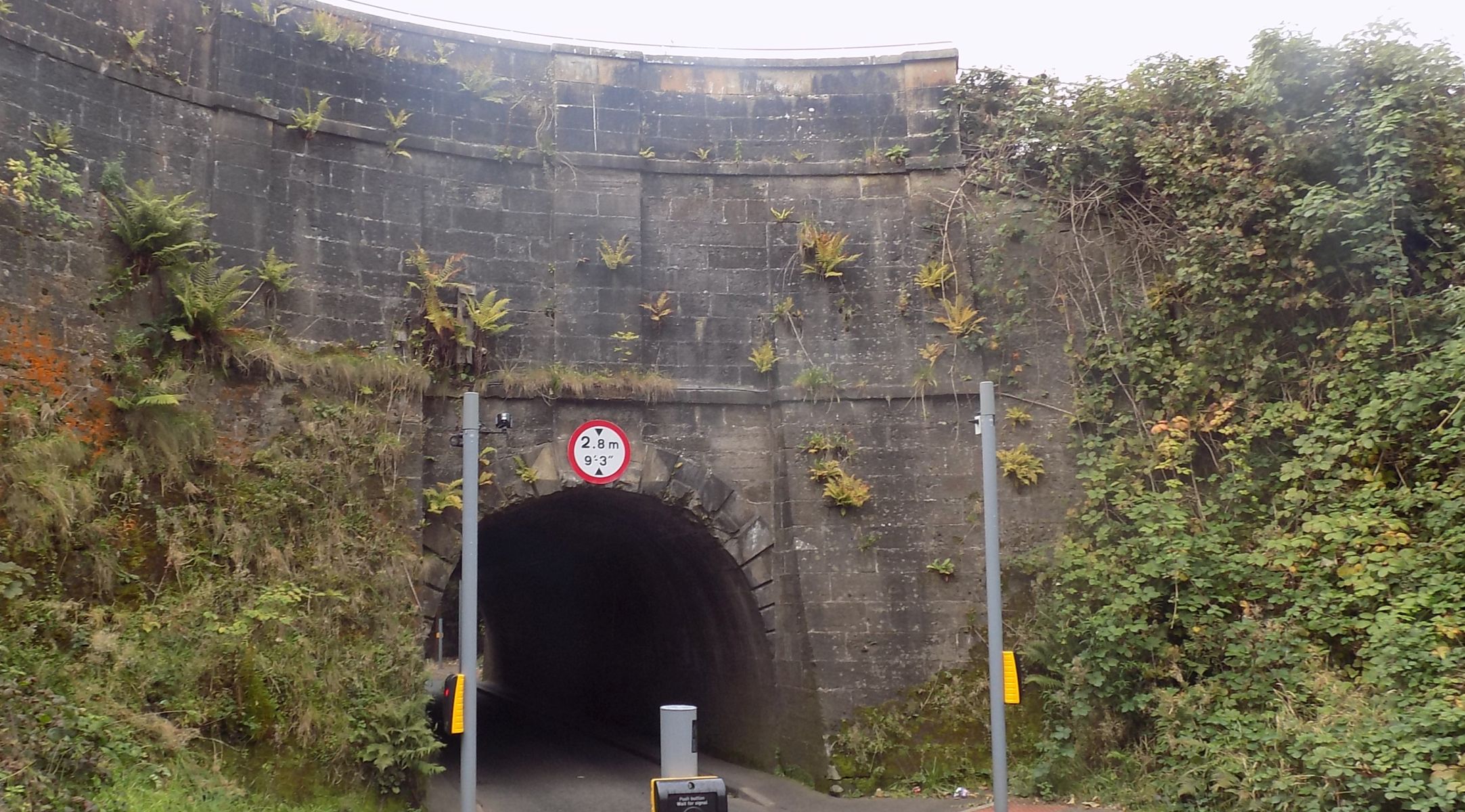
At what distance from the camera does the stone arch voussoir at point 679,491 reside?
11258 mm

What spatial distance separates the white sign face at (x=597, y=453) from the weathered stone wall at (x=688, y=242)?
21 cm

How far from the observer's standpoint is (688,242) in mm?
12344

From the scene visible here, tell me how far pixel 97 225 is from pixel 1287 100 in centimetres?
1106

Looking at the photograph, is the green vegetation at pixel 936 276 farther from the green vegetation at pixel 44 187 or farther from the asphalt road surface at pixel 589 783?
the green vegetation at pixel 44 187

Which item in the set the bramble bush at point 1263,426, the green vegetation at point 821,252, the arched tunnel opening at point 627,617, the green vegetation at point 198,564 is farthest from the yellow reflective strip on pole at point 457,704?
the green vegetation at point 821,252

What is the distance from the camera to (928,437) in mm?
11898

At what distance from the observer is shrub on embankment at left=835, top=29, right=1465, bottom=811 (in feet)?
28.3

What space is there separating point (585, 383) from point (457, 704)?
167 inches

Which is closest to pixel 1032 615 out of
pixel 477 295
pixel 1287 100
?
pixel 1287 100

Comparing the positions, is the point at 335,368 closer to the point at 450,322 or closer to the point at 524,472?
the point at 450,322

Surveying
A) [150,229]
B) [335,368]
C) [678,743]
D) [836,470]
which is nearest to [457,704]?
[678,743]

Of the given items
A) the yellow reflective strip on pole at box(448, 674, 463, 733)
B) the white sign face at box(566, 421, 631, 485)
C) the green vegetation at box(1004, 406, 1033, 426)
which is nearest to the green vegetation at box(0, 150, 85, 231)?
the white sign face at box(566, 421, 631, 485)

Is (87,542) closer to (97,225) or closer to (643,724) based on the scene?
(97,225)

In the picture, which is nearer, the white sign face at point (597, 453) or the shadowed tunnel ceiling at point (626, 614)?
the white sign face at point (597, 453)
